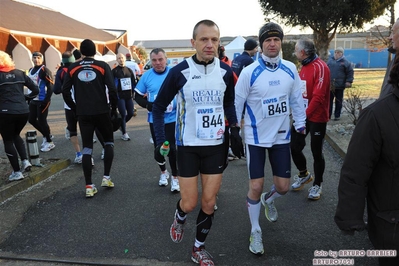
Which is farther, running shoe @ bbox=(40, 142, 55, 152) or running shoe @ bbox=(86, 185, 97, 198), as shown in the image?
running shoe @ bbox=(40, 142, 55, 152)

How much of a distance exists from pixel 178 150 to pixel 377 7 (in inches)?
854

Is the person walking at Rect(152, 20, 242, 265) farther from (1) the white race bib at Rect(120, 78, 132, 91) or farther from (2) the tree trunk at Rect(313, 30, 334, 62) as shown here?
(2) the tree trunk at Rect(313, 30, 334, 62)

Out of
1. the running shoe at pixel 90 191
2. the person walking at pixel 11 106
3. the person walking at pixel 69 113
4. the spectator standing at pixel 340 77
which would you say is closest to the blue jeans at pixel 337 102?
the spectator standing at pixel 340 77

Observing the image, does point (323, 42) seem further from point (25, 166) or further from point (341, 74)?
point (25, 166)

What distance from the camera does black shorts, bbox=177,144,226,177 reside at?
3.00 m

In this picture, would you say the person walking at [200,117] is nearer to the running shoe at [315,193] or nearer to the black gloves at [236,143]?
the black gloves at [236,143]

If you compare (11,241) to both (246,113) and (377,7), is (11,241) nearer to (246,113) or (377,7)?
(246,113)

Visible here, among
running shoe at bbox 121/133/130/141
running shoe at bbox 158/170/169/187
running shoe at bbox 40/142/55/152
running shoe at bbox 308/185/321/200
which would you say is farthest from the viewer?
running shoe at bbox 121/133/130/141

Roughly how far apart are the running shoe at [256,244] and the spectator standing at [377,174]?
1.38 meters

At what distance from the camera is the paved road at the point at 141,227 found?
3244 mm

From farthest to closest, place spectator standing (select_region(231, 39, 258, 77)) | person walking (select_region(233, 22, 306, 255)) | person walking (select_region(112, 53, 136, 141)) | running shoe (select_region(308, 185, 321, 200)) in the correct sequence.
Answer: person walking (select_region(112, 53, 136, 141)) → spectator standing (select_region(231, 39, 258, 77)) → running shoe (select_region(308, 185, 321, 200)) → person walking (select_region(233, 22, 306, 255))

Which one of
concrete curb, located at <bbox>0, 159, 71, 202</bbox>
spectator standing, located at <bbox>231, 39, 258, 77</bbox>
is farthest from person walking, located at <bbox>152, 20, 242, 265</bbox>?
spectator standing, located at <bbox>231, 39, 258, 77</bbox>

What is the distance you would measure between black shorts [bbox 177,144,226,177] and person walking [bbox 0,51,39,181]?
346 cm

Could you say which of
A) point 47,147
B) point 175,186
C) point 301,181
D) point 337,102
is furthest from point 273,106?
point 337,102
